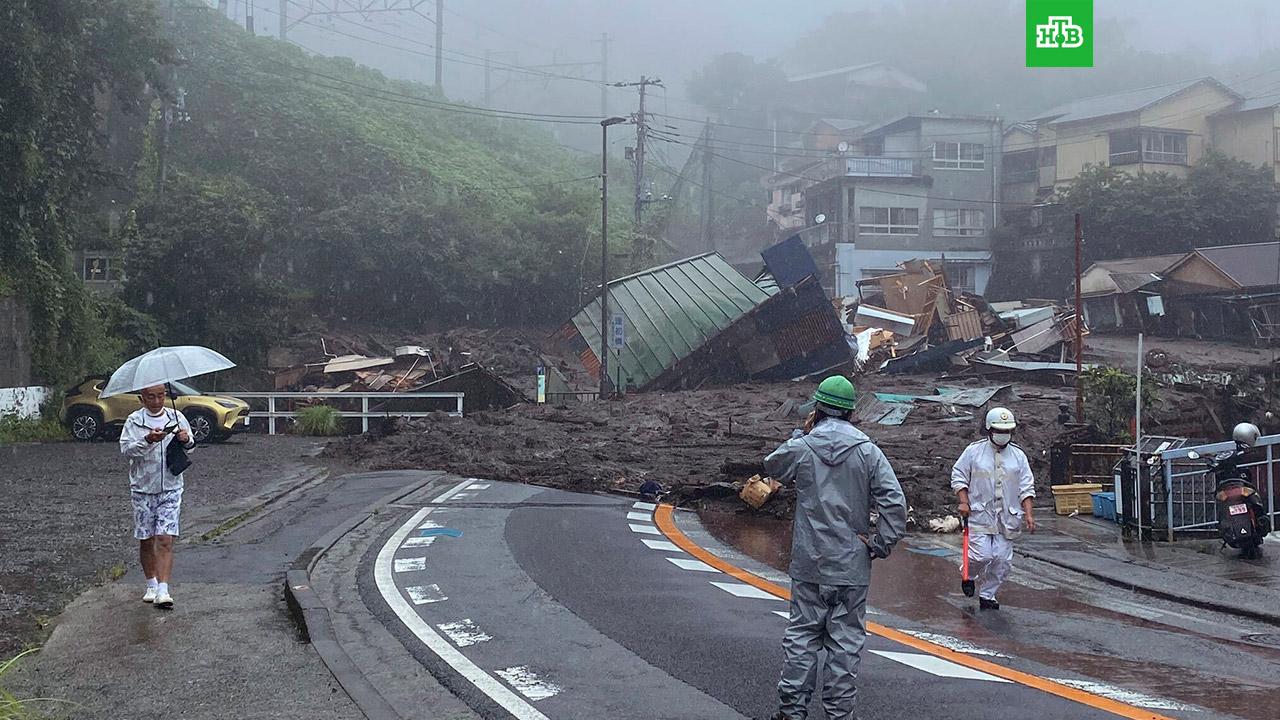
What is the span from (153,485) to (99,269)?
106 feet

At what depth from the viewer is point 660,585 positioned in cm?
902

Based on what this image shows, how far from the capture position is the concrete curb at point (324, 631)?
561cm

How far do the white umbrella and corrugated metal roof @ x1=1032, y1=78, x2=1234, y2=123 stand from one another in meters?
55.9

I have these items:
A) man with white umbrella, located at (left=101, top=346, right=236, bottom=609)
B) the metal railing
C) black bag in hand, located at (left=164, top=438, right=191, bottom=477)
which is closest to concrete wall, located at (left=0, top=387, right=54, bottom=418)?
the metal railing

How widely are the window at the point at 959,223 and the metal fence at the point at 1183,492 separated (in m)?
49.1

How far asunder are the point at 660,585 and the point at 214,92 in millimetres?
57662

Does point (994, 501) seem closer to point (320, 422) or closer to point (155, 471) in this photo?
point (155, 471)

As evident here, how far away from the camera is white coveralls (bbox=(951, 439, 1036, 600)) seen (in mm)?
8672

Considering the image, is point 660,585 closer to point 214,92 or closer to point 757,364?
point 757,364

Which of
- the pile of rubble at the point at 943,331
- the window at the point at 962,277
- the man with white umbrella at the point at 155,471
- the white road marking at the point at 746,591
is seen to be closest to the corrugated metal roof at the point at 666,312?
the pile of rubble at the point at 943,331

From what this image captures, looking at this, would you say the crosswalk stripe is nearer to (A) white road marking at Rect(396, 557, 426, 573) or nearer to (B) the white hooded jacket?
(B) the white hooded jacket

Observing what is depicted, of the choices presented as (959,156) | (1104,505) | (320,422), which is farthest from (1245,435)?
(959,156)

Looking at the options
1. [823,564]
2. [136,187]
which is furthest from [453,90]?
[823,564]

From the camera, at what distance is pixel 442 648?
6.77m
